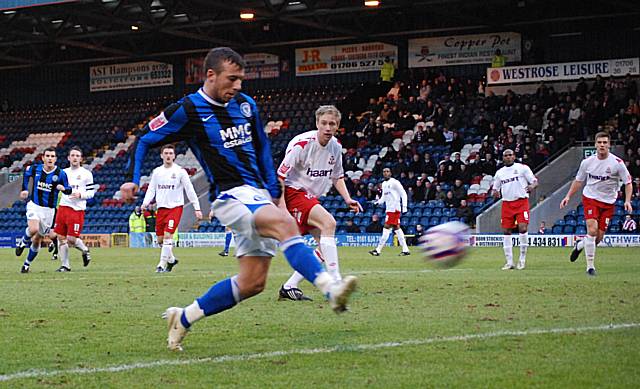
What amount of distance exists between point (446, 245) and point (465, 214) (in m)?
26.6

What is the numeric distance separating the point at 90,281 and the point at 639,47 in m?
29.3

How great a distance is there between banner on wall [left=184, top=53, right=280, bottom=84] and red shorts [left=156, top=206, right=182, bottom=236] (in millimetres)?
29526

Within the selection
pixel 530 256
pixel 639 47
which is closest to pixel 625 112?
pixel 639 47

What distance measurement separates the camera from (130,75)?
174 ft

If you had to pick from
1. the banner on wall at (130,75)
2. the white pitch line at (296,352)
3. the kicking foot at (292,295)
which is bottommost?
the kicking foot at (292,295)

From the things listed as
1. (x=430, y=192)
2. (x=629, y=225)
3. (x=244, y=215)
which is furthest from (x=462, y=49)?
(x=244, y=215)

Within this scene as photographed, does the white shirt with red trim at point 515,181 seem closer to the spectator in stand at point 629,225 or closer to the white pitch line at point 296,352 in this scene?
the spectator in stand at point 629,225

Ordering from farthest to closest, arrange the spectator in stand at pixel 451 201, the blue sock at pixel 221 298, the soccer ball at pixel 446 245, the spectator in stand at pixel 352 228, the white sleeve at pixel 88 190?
the spectator in stand at pixel 352 228 < the spectator in stand at pixel 451 201 < the white sleeve at pixel 88 190 < the blue sock at pixel 221 298 < the soccer ball at pixel 446 245

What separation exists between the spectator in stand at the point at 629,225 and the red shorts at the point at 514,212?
444 inches

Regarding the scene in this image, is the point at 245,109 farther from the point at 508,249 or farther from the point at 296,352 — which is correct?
the point at 508,249

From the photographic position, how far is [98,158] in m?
48.9

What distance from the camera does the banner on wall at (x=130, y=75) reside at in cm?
5231

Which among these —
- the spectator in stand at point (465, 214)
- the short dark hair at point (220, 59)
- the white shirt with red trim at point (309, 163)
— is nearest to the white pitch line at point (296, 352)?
the short dark hair at point (220, 59)

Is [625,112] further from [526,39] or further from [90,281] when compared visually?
[90,281]
